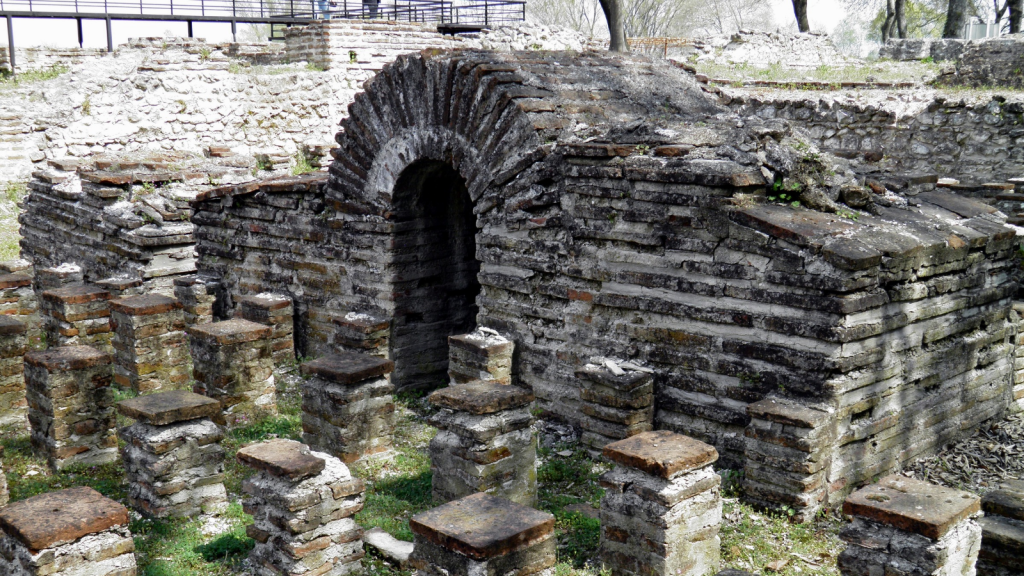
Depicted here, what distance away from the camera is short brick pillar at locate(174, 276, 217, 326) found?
26.5 feet

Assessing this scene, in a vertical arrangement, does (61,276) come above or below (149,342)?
above

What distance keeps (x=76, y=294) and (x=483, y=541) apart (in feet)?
16.8

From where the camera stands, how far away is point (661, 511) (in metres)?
4.08

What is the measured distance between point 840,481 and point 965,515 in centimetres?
132

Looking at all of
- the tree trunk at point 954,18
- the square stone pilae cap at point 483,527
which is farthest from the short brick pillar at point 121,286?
the tree trunk at point 954,18

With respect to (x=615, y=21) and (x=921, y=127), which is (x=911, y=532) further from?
(x=615, y=21)

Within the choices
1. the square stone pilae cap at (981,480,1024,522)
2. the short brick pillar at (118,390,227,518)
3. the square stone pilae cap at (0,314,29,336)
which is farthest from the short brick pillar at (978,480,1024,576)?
the square stone pilae cap at (0,314,29,336)

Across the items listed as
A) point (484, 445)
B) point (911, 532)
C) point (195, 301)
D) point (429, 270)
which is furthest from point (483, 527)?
Result: point (195, 301)

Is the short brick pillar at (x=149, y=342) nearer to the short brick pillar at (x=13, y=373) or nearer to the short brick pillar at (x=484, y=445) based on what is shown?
the short brick pillar at (x=13, y=373)

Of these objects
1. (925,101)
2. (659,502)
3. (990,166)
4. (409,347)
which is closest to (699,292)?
(659,502)

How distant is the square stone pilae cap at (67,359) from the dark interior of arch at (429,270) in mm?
2240

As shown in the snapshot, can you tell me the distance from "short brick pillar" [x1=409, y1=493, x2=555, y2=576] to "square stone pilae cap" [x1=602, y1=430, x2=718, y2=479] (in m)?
0.62

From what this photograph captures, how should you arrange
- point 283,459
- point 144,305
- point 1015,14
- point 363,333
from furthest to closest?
point 1015,14 < point 363,333 < point 144,305 < point 283,459

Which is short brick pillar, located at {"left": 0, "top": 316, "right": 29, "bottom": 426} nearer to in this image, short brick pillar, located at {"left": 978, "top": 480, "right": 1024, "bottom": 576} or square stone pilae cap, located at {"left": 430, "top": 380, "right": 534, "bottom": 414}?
square stone pilae cap, located at {"left": 430, "top": 380, "right": 534, "bottom": 414}
